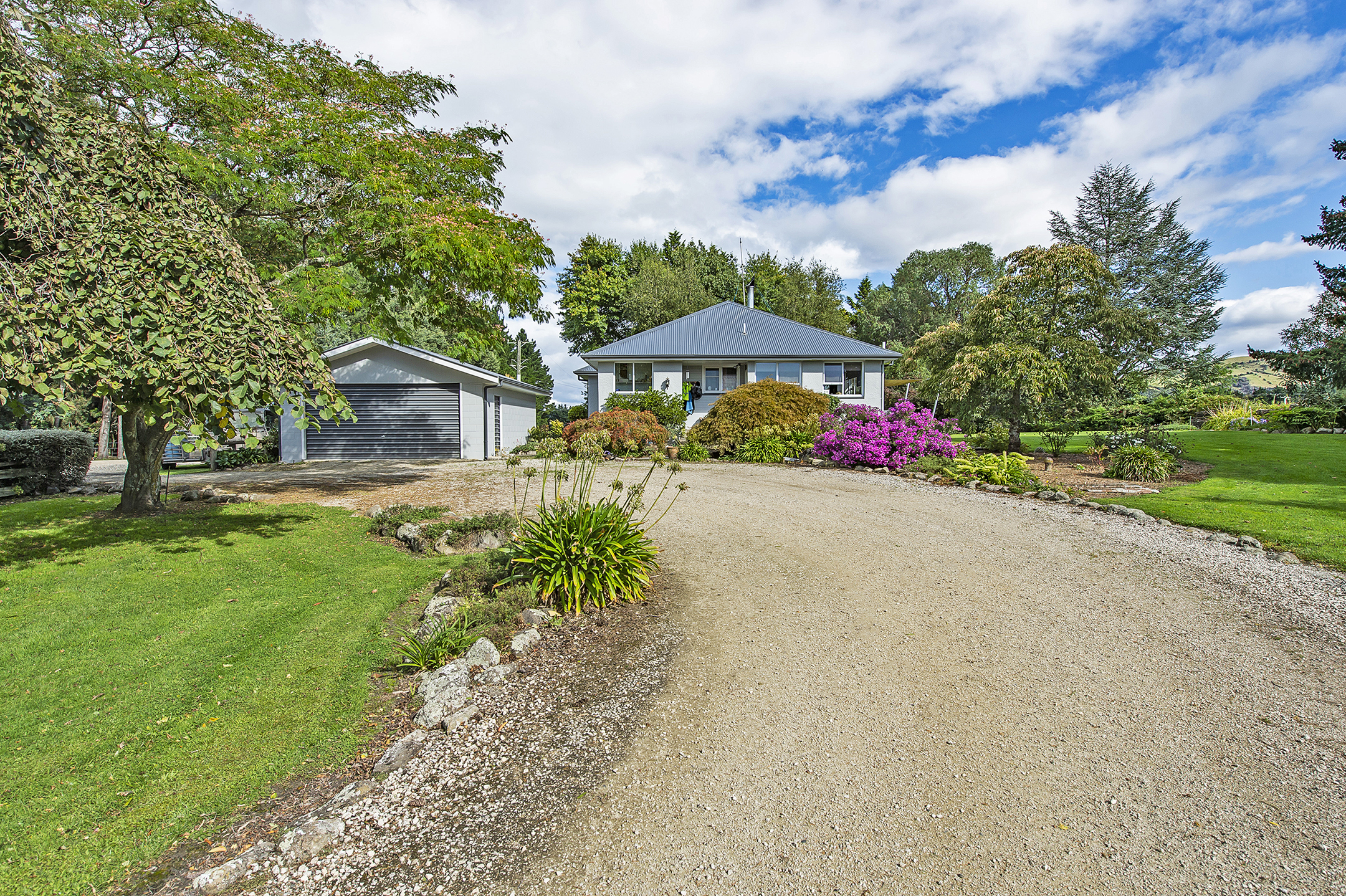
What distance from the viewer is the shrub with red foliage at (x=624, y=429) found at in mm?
16469

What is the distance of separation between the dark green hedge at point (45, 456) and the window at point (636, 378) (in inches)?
659

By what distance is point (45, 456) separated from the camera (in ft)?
34.9

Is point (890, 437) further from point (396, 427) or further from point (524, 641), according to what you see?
point (396, 427)

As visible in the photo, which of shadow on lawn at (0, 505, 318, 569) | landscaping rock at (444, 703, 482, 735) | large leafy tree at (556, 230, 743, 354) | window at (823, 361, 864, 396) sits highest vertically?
large leafy tree at (556, 230, 743, 354)

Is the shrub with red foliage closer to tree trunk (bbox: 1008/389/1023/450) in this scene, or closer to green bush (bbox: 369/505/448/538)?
green bush (bbox: 369/505/448/538)

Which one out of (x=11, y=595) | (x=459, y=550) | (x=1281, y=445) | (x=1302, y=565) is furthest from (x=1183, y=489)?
(x=11, y=595)

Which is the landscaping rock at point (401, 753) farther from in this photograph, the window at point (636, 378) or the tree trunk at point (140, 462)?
the window at point (636, 378)

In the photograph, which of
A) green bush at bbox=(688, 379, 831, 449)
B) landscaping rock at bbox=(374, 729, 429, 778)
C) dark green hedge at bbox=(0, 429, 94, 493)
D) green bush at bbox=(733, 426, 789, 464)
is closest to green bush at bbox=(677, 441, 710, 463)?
green bush at bbox=(688, 379, 831, 449)

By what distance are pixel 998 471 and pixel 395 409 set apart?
15.6 m

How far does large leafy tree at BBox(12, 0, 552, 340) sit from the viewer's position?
7.95m

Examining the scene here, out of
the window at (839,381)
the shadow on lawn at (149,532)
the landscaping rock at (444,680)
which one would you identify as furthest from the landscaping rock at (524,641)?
the window at (839,381)

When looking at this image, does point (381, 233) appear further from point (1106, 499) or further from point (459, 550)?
point (1106, 499)

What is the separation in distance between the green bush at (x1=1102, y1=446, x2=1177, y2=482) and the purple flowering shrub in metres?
2.80

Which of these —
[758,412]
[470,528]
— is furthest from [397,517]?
[758,412]
